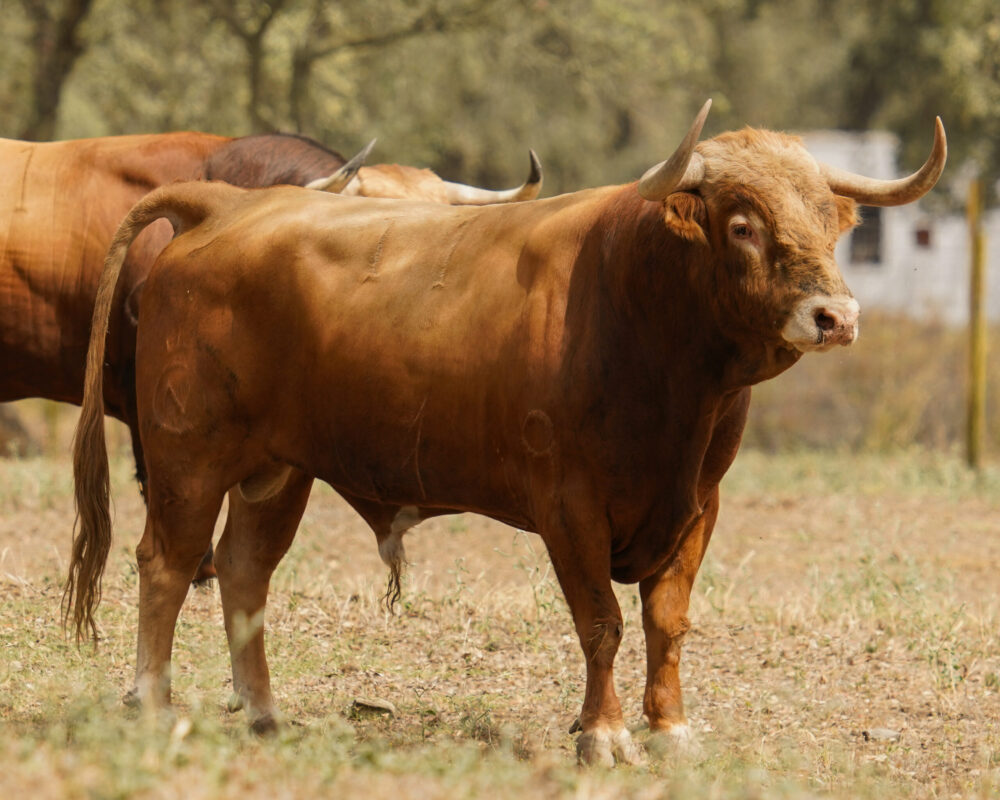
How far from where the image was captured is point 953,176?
19156 mm

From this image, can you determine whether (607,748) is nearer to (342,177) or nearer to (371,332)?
(371,332)

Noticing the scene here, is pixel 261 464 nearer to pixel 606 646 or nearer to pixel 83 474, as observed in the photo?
pixel 83 474

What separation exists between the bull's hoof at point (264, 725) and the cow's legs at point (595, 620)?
106 cm

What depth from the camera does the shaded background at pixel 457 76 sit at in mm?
13008

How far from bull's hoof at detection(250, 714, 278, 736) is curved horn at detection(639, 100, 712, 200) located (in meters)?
2.07

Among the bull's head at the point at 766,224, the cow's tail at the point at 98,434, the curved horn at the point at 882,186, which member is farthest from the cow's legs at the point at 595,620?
the cow's tail at the point at 98,434

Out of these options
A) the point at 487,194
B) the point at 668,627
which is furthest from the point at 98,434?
the point at 487,194

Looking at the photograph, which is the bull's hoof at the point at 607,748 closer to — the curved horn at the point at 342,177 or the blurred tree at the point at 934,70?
the curved horn at the point at 342,177

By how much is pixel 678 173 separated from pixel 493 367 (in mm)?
793

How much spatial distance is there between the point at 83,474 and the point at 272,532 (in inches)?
26.1

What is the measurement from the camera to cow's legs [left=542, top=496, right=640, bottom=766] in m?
4.04

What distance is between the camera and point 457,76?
19.8 meters

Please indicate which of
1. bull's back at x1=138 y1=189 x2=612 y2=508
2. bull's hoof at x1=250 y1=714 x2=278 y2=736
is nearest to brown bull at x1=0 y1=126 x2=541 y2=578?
bull's back at x1=138 y1=189 x2=612 y2=508

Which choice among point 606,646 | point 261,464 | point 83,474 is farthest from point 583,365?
point 83,474
